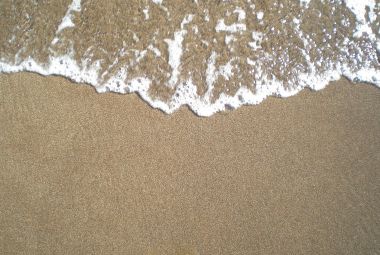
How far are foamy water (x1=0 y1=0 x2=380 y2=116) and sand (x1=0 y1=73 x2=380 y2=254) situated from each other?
0.20 m

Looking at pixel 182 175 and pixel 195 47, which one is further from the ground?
pixel 195 47

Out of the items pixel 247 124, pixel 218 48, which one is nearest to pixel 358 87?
pixel 247 124

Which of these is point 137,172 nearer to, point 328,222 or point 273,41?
point 328,222

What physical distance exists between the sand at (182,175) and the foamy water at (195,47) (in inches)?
8.1

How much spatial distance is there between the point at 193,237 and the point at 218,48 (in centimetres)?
188

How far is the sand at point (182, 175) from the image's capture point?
10.3ft

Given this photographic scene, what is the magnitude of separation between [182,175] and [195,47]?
1.35 meters

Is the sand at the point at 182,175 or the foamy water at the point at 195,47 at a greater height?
the foamy water at the point at 195,47

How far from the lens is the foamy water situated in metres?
3.67

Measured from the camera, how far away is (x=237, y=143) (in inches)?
134

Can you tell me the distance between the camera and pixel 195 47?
3.81m

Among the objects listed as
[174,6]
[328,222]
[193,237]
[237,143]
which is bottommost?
[193,237]

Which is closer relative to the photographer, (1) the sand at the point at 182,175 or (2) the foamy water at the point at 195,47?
(1) the sand at the point at 182,175

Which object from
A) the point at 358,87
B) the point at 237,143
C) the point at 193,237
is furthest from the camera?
the point at 358,87
